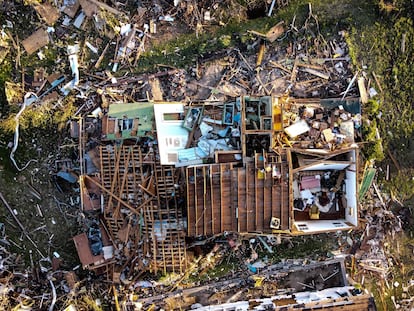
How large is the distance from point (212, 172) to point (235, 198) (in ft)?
3.75

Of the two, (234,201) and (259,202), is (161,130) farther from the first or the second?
(259,202)

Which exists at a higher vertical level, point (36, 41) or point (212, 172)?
point (36, 41)

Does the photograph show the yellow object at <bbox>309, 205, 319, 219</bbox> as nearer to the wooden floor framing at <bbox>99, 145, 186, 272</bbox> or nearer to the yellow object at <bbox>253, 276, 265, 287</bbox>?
the yellow object at <bbox>253, 276, 265, 287</bbox>

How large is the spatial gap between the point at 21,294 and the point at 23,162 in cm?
477

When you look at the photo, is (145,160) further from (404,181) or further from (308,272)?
(404,181)

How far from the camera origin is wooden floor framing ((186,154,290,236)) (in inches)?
551

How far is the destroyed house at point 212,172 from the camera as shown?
46.2 ft

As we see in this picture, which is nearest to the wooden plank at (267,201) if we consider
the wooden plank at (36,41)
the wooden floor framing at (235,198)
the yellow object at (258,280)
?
the wooden floor framing at (235,198)

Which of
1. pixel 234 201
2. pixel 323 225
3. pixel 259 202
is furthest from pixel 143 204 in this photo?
pixel 323 225

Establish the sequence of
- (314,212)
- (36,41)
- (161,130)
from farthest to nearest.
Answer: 1. (314,212)
2. (36,41)
3. (161,130)

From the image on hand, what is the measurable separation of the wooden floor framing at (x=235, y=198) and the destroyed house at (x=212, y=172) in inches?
1.3

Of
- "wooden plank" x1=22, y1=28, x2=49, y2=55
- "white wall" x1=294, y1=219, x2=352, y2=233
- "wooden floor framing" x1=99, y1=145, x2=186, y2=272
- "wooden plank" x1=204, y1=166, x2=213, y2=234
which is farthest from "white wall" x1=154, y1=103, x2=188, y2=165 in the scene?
"white wall" x1=294, y1=219, x2=352, y2=233

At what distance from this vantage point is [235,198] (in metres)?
14.1

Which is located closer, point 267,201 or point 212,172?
point 212,172
